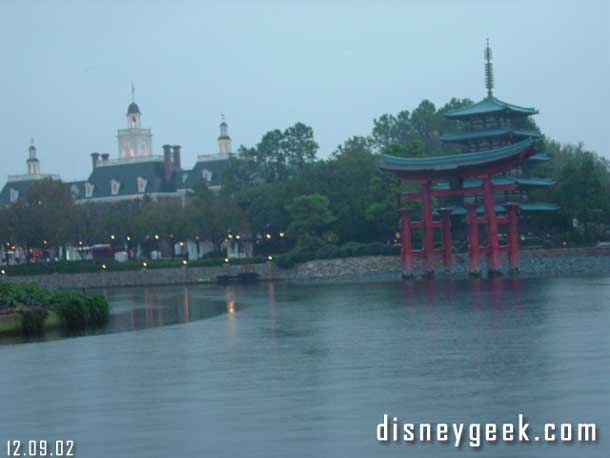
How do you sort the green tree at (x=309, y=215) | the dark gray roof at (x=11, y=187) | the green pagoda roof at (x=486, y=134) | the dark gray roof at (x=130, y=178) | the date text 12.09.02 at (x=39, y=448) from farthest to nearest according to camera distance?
the dark gray roof at (x=11, y=187), the dark gray roof at (x=130, y=178), the green tree at (x=309, y=215), the green pagoda roof at (x=486, y=134), the date text 12.09.02 at (x=39, y=448)

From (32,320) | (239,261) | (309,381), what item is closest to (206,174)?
(239,261)

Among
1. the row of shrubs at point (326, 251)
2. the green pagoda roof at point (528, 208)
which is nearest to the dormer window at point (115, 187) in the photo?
the row of shrubs at point (326, 251)

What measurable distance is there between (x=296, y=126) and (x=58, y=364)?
7744 cm

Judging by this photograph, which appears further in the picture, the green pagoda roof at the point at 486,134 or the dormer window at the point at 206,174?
the dormer window at the point at 206,174

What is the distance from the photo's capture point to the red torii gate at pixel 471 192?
6391cm

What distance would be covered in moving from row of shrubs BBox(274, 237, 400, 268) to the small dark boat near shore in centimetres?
235

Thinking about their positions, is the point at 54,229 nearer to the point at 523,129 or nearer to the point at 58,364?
the point at 523,129

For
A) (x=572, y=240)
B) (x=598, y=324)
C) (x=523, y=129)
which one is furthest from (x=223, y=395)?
(x=523, y=129)

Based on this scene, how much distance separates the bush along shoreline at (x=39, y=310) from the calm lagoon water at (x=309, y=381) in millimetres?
1484

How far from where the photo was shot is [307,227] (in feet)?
272

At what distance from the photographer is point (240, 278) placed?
83.2 meters

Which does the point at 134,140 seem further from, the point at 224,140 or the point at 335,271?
the point at 335,271

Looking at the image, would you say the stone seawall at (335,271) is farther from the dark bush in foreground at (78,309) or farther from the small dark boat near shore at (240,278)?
the dark bush in foreground at (78,309)

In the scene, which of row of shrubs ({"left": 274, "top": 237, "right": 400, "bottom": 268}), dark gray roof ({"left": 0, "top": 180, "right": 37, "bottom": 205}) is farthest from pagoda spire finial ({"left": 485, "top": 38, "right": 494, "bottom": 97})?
dark gray roof ({"left": 0, "top": 180, "right": 37, "bottom": 205})
